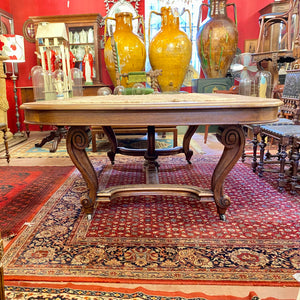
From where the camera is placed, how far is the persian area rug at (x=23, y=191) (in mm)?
1948

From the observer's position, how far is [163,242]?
5.39 feet

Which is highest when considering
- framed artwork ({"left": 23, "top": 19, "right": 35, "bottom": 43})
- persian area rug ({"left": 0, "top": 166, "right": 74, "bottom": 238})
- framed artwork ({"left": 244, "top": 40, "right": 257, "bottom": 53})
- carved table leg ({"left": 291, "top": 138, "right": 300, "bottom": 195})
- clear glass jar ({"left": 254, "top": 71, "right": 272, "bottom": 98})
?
framed artwork ({"left": 23, "top": 19, "right": 35, "bottom": 43})

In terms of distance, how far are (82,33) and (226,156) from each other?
15.7 ft

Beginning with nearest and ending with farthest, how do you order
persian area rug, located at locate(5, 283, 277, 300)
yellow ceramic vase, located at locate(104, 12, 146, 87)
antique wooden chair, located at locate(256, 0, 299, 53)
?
1. persian area rug, located at locate(5, 283, 277, 300)
2. yellow ceramic vase, located at locate(104, 12, 146, 87)
3. antique wooden chair, located at locate(256, 0, 299, 53)

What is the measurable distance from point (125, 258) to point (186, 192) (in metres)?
0.74

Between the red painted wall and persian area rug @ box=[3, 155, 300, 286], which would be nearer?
persian area rug @ box=[3, 155, 300, 286]

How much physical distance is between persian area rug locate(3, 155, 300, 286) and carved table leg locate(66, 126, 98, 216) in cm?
14

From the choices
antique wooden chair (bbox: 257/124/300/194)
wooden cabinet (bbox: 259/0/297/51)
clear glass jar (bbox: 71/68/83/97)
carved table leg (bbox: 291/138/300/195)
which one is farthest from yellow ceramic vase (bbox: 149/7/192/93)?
carved table leg (bbox: 291/138/300/195)

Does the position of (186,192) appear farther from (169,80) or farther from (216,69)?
(216,69)

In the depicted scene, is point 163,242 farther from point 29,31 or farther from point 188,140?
point 29,31

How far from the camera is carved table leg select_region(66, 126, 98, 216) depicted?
1.80 meters

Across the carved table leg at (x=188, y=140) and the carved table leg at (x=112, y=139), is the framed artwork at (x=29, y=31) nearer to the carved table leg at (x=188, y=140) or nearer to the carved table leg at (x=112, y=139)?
the carved table leg at (x=112, y=139)

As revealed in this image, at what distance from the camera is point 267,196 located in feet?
7.64

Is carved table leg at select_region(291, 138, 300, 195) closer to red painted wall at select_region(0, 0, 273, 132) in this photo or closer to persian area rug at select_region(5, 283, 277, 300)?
persian area rug at select_region(5, 283, 277, 300)
